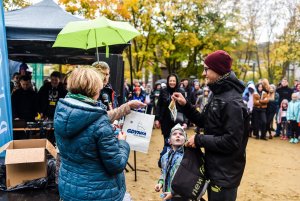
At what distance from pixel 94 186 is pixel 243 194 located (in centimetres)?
368

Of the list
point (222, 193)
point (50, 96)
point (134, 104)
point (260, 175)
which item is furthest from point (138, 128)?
point (260, 175)

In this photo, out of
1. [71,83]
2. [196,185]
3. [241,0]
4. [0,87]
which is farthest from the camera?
[241,0]

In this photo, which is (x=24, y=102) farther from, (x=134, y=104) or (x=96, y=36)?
(x=134, y=104)

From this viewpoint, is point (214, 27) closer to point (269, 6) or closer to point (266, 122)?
point (269, 6)

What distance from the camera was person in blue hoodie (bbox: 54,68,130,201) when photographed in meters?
2.02

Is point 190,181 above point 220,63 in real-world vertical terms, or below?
below

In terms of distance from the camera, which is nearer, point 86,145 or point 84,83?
point 86,145

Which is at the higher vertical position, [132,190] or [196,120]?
[196,120]

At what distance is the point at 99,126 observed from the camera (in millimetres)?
2025

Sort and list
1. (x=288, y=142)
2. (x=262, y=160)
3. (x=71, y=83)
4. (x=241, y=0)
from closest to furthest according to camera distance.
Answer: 1. (x=71, y=83)
2. (x=262, y=160)
3. (x=288, y=142)
4. (x=241, y=0)

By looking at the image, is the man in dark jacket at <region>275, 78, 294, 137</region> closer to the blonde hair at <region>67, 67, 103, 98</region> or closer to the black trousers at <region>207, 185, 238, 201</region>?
the black trousers at <region>207, 185, 238, 201</region>

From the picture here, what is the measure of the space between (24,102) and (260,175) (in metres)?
5.02

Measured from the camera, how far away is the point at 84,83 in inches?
84.4

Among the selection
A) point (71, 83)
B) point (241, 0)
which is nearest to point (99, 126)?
point (71, 83)
